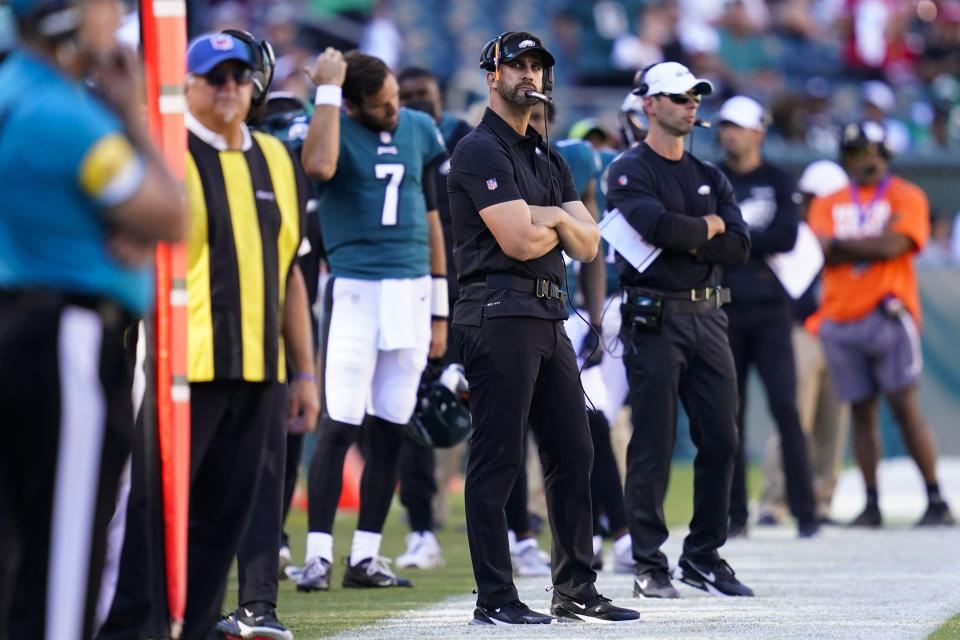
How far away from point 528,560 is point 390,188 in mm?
1974

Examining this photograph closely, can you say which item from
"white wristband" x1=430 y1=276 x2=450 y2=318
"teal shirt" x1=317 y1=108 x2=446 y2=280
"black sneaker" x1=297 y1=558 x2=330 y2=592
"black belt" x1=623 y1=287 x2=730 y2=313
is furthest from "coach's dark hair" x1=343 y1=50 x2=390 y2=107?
"black sneaker" x1=297 y1=558 x2=330 y2=592

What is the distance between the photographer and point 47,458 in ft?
11.8

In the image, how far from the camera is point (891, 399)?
11.1 meters

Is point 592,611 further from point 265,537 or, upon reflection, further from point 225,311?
point 225,311

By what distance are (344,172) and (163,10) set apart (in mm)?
2774

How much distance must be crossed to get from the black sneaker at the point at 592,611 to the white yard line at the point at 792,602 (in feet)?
0.24

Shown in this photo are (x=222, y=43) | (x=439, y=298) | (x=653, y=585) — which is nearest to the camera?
(x=222, y=43)

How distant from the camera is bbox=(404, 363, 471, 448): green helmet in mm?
8266

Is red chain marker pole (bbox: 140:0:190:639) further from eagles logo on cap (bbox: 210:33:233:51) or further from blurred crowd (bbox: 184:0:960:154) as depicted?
blurred crowd (bbox: 184:0:960:154)

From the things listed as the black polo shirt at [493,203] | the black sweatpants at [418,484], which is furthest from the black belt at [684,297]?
the black sweatpants at [418,484]

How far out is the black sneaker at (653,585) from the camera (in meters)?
7.06

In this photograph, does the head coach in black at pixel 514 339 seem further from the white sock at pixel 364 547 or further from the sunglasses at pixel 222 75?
the white sock at pixel 364 547

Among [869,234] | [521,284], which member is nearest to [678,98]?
[521,284]

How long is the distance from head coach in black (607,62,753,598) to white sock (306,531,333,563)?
1373mm
